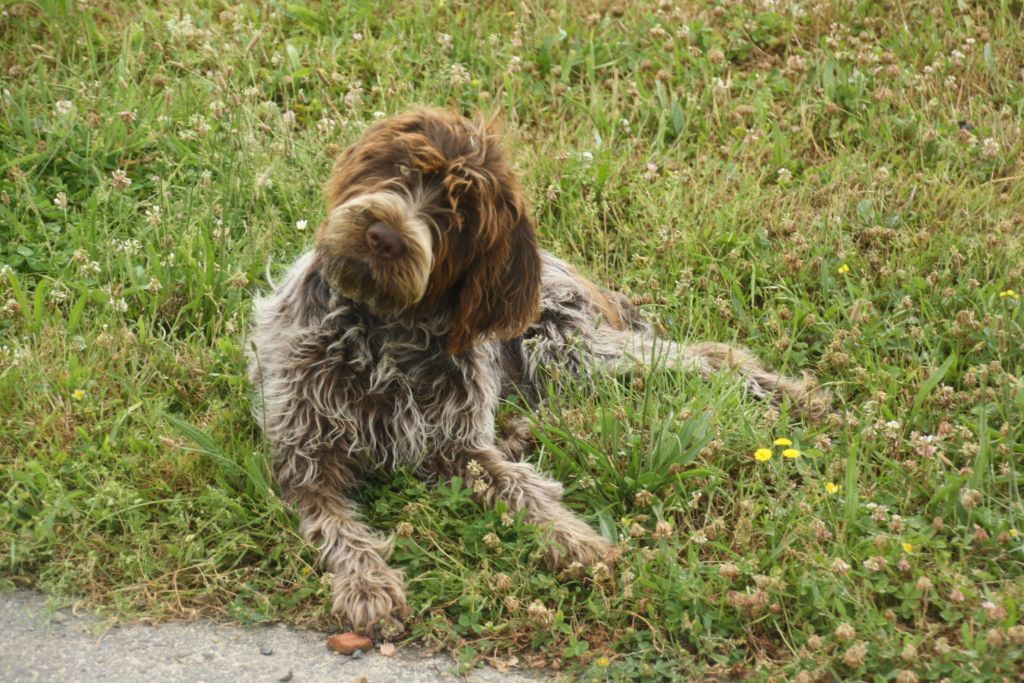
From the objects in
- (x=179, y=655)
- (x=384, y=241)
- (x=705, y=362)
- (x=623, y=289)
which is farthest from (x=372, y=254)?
(x=623, y=289)

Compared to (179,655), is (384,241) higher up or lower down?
higher up

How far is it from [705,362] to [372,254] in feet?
6.00

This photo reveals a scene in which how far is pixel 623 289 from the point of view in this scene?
600 centimetres

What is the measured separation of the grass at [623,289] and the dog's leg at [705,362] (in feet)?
0.32

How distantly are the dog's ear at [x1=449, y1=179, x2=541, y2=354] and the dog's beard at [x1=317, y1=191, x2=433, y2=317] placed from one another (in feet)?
0.79

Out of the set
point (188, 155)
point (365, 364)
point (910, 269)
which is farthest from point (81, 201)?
point (910, 269)

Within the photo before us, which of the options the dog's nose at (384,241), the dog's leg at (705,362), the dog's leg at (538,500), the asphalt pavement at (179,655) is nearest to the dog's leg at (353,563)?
the asphalt pavement at (179,655)

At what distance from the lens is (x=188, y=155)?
6.21m

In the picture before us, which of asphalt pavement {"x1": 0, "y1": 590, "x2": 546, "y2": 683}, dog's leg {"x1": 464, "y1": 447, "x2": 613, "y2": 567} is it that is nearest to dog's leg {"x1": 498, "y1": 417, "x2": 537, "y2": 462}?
dog's leg {"x1": 464, "y1": 447, "x2": 613, "y2": 567}

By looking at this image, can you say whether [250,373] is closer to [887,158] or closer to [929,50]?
[887,158]

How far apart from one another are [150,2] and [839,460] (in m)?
4.84

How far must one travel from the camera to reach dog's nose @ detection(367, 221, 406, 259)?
4199 millimetres

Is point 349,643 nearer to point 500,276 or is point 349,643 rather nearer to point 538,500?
point 538,500

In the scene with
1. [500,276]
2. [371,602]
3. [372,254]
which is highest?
[372,254]
